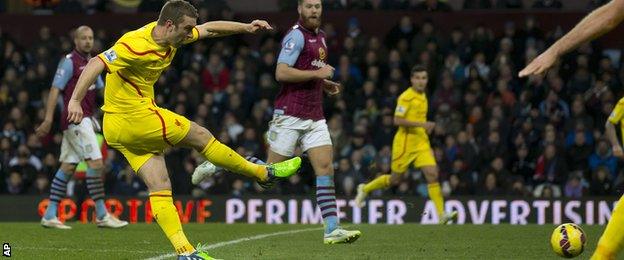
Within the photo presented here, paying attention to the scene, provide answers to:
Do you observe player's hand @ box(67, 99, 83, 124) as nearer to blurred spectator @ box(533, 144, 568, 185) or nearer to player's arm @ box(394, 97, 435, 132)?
player's arm @ box(394, 97, 435, 132)

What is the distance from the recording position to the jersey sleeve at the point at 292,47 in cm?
1216

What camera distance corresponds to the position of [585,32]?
276 inches

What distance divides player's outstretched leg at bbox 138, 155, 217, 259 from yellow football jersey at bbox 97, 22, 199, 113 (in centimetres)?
49

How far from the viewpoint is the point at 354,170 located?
21.7 m

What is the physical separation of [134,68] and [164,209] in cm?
119

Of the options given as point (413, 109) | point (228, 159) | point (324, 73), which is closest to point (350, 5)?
point (413, 109)

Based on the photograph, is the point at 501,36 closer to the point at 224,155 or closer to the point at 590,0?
the point at 590,0

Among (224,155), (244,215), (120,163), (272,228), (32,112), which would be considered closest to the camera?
(224,155)

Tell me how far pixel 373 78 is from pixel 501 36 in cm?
265

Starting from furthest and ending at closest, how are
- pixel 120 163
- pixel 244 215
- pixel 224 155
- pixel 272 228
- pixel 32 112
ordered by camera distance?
pixel 32 112 < pixel 120 163 < pixel 244 215 < pixel 272 228 < pixel 224 155

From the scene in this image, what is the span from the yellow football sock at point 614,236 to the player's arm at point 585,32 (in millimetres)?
1151

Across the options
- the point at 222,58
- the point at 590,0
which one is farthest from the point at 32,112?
the point at 590,0

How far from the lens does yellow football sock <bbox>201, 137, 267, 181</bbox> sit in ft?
33.4

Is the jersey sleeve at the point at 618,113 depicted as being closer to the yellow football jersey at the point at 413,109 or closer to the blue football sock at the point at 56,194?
the yellow football jersey at the point at 413,109
